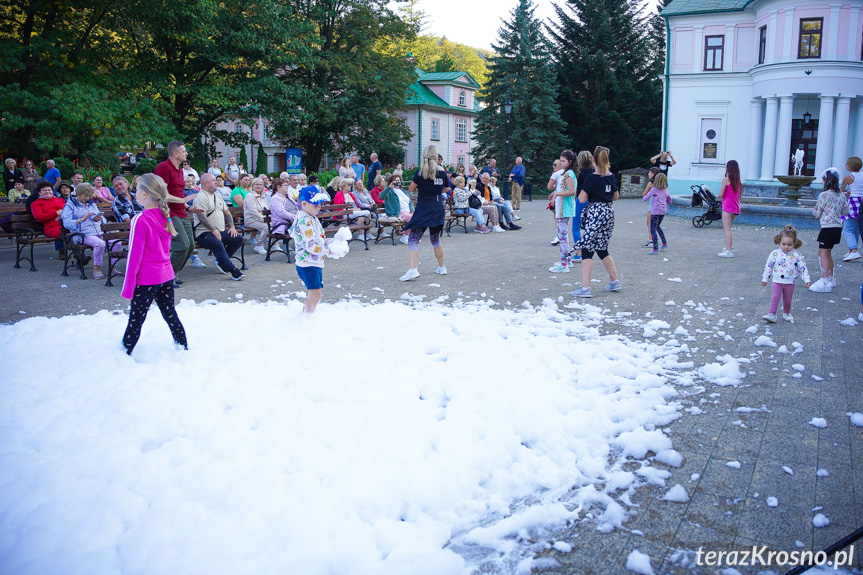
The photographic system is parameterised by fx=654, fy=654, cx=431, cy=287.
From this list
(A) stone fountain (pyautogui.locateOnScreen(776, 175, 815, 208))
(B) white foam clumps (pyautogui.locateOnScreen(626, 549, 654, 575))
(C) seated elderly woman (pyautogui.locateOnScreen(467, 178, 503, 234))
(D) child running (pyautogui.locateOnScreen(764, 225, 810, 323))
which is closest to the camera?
(B) white foam clumps (pyautogui.locateOnScreen(626, 549, 654, 575))

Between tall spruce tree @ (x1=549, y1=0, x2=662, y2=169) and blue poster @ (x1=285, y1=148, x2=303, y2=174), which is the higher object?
tall spruce tree @ (x1=549, y1=0, x2=662, y2=169)

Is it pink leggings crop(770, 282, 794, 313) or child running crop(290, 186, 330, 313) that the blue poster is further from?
pink leggings crop(770, 282, 794, 313)

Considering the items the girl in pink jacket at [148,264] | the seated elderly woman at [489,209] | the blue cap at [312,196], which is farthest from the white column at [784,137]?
the girl in pink jacket at [148,264]

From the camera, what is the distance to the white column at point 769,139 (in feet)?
107

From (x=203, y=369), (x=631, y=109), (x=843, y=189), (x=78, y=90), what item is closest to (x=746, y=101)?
(x=631, y=109)

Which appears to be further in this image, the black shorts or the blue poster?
the blue poster

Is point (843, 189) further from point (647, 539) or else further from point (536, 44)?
point (536, 44)

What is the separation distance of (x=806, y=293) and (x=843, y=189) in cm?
210

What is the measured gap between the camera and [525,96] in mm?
42094

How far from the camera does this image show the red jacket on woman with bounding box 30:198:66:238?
1163 cm

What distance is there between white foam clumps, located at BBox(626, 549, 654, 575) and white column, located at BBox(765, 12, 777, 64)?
35.2 meters

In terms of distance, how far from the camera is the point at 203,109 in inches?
1153

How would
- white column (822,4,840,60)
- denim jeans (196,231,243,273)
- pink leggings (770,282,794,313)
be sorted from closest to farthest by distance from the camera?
pink leggings (770,282,794,313)
denim jeans (196,231,243,273)
white column (822,4,840,60)

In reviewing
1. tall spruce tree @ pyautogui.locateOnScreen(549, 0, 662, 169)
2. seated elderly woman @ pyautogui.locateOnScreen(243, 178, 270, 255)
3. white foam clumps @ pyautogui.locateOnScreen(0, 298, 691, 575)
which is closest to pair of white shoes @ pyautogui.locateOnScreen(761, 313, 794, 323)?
white foam clumps @ pyautogui.locateOnScreen(0, 298, 691, 575)
